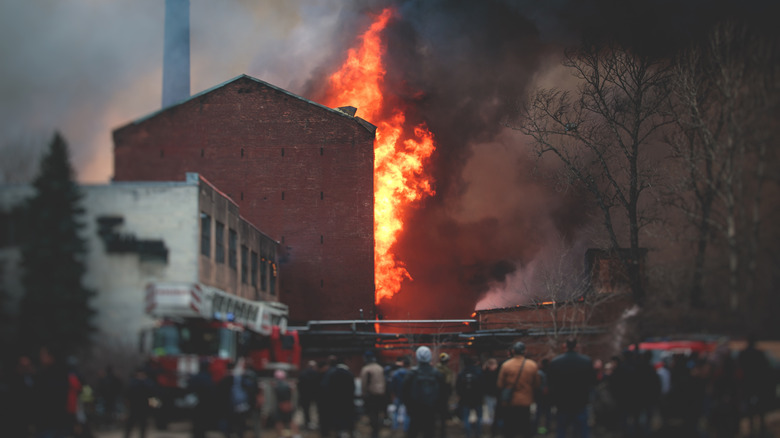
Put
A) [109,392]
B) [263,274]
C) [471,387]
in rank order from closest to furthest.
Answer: [471,387]
[109,392]
[263,274]

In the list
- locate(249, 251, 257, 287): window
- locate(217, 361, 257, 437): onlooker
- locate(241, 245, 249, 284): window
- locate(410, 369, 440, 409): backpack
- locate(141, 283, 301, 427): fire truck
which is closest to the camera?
locate(217, 361, 257, 437): onlooker

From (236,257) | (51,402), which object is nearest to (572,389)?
(51,402)

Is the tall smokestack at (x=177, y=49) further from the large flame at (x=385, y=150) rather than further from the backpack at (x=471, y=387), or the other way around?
the backpack at (x=471, y=387)

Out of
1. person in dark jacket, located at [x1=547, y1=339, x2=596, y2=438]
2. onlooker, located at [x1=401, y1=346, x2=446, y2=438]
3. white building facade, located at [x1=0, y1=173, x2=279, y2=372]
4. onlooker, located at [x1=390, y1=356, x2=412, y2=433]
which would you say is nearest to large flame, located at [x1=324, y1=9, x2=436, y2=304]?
white building facade, located at [x1=0, y1=173, x2=279, y2=372]

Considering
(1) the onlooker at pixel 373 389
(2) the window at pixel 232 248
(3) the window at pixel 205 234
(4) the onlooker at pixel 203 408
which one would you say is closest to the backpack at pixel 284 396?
(1) the onlooker at pixel 373 389

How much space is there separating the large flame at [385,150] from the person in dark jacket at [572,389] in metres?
33.4

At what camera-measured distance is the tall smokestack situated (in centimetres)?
4594

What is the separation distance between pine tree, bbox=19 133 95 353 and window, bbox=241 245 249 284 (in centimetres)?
1047

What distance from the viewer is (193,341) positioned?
1952cm

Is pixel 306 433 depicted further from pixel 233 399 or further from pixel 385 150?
pixel 385 150

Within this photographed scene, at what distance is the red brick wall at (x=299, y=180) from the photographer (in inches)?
1598

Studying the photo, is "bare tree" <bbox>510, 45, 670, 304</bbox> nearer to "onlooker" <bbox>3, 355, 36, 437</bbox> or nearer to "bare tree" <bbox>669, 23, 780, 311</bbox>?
"bare tree" <bbox>669, 23, 780, 311</bbox>

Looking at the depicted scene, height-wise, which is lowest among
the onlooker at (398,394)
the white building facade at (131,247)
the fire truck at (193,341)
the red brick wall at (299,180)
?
the onlooker at (398,394)

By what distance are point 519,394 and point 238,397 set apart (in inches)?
193
